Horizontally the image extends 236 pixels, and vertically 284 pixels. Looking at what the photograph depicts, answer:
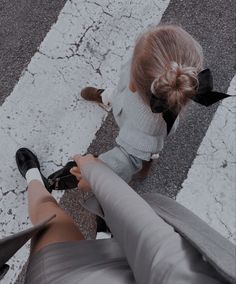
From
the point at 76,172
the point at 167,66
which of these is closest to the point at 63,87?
the point at 76,172

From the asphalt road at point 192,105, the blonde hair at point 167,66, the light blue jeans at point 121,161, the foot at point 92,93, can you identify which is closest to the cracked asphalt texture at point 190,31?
the asphalt road at point 192,105

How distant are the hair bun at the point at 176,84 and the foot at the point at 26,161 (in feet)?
3.32

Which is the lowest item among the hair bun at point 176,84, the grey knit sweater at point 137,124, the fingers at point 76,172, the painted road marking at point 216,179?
the fingers at point 76,172

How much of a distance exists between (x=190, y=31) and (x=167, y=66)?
3.76 ft

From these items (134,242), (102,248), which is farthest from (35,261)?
(134,242)

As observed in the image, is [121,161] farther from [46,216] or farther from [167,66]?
[167,66]

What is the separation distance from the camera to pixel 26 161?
8.23 ft

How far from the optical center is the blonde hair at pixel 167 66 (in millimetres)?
1694

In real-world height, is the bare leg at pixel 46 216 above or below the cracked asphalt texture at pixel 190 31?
below

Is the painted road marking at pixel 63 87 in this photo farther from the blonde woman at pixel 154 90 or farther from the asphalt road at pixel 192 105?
the blonde woman at pixel 154 90

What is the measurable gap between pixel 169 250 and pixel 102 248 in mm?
502

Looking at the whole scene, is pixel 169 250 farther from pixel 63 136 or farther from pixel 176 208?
pixel 63 136

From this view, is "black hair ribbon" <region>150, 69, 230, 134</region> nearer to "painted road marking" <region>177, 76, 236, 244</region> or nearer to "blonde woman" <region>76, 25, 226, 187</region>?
"blonde woman" <region>76, 25, 226, 187</region>

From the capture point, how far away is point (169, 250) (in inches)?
53.9
